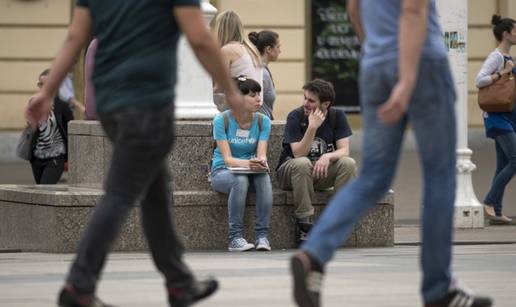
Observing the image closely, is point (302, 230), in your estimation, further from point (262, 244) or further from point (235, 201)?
point (235, 201)

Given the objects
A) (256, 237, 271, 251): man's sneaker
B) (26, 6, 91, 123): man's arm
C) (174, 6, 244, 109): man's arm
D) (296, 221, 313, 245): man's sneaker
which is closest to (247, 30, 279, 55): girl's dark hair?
(296, 221, 313, 245): man's sneaker

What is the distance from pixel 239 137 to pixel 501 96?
3424 millimetres

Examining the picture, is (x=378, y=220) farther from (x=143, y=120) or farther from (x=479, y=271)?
(x=143, y=120)

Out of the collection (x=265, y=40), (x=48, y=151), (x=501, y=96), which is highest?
(x=265, y=40)

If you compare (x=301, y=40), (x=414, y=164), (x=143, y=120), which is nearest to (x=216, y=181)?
(x=143, y=120)

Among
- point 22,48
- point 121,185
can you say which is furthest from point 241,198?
point 22,48

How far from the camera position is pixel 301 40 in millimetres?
24391

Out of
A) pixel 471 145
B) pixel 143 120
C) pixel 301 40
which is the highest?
pixel 143 120

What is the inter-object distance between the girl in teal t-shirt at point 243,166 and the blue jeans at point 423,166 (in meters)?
5.02

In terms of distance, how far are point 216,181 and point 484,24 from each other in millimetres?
14088

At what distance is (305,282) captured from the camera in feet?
19.6

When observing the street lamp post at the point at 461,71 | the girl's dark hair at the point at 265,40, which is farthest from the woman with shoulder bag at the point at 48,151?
the street lamp post at the point at 461,71

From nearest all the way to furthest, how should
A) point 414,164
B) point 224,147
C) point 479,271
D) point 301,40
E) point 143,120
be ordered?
point 143,120 → point 479,271 → point 224,147 → point 414,164 → point 301,40

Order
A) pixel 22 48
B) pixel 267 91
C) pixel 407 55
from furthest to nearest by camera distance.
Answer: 1. pixel 22 48
2. pixel 267 91
3. pixel 407 55
